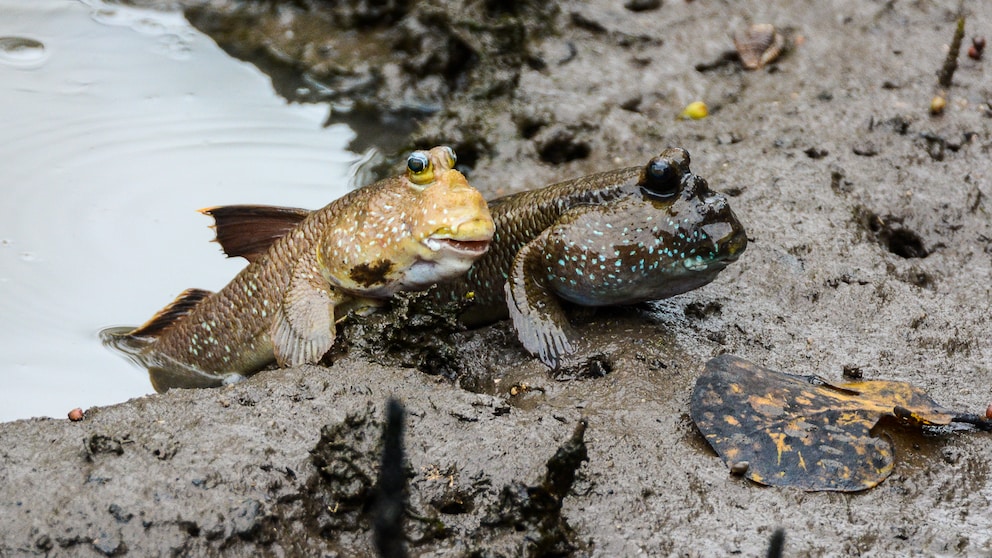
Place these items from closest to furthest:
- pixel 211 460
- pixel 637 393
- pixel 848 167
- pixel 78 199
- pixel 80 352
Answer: pixel 211 460 → pixel 637 393 → pixel 80 352 → pixel 848 167 → pixel 78 199

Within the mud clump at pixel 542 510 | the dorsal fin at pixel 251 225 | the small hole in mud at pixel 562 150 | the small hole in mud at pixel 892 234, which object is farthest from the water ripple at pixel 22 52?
the small hole in mud at pixel 892 234

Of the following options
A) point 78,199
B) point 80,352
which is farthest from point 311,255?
point 78,199

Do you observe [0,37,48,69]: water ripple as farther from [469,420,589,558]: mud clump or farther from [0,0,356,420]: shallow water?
[469,420,589,558]: mud clump

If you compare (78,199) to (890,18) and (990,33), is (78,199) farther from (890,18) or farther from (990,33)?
(990,33)

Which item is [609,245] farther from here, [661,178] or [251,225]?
[251,225]

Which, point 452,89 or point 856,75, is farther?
point 452,89

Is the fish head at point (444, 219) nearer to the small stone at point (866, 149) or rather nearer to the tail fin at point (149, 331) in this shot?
the tail fin at point (149, 331)
